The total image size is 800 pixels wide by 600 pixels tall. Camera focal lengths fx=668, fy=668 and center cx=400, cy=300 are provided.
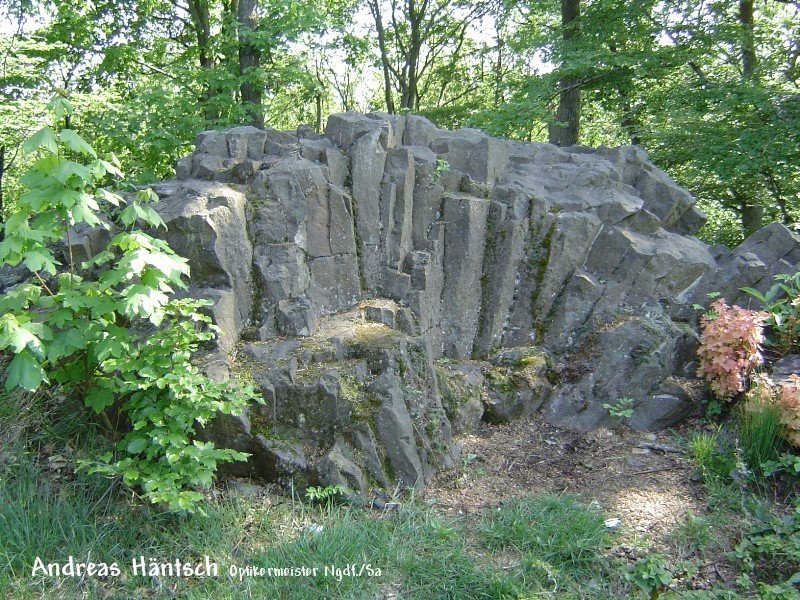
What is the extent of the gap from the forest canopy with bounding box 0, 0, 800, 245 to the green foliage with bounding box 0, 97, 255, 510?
5397 mm

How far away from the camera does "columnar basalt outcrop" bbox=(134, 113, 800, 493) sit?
486cm

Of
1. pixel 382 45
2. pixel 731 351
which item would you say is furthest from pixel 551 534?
pixel 382 45

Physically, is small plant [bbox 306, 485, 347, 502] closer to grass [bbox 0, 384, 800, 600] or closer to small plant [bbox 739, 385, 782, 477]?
grass [bbox 0, 384, 800, 600]

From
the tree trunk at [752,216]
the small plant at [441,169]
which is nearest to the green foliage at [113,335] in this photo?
the small plant at [441,169]

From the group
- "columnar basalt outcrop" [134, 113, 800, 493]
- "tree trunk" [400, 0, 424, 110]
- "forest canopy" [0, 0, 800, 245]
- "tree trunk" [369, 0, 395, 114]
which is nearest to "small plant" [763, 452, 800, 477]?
"columnar basalt outcrop" [134, 113, 800, 493]

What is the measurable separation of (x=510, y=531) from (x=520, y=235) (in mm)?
2988

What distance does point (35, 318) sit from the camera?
171 inches

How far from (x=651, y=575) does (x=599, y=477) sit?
3.56 ft

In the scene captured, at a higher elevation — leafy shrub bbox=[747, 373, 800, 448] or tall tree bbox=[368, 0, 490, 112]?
tall tree bbox=[368, 0, 490, 112]

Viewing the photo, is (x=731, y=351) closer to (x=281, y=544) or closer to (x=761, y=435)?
(x=761, y=435)

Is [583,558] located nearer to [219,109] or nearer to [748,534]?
[748,534]

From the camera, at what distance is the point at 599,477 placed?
5.16m

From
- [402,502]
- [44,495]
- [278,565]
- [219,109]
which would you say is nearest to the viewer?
[278,565]

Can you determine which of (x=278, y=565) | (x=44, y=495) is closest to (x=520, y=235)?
(x=278, y=565)
